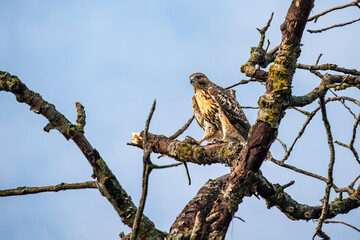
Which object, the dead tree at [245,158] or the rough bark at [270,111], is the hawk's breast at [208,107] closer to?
the dead tree at [245,158]

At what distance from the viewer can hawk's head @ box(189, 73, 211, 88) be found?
9211mm

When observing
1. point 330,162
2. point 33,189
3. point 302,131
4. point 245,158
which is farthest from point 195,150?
point 33,189

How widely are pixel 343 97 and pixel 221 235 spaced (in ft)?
9.58

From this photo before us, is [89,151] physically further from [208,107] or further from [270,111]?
[208,107]

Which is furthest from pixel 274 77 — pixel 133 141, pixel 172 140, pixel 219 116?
pixel 219 116

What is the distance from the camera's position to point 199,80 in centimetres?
929

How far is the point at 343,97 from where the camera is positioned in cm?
544

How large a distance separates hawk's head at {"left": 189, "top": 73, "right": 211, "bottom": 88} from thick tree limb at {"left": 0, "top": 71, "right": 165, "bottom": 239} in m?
5.64

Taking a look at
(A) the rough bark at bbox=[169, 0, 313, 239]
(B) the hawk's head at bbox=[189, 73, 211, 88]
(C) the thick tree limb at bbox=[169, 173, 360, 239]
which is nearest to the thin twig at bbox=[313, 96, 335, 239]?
(A) the rough bark at bbox=[169, 0, 313, 239]

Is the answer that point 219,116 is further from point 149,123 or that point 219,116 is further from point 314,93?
point 149,123

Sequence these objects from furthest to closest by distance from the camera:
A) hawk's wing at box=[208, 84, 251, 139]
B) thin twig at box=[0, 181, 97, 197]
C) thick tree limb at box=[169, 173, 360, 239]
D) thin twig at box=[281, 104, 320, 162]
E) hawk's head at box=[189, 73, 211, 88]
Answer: hawk's head at box=[189, 73, 211, 88] < hawk's wing at box=[208, 84, 251, 139] < thin twig at box=[281, 104, 320, 162] < thick tree limb at box=[169, 173, 360, 239] < thin twig at box=[0, 181, 97, 197]

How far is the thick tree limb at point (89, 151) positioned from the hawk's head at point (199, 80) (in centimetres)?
564

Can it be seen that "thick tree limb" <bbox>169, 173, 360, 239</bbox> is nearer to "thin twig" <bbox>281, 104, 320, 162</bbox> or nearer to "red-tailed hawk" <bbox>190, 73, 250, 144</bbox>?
"thin twig" <bbox>281, 104, 320, 162</bbox>

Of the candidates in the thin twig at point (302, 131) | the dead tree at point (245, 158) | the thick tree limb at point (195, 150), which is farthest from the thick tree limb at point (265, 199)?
the thin twig at point (302, 131)
